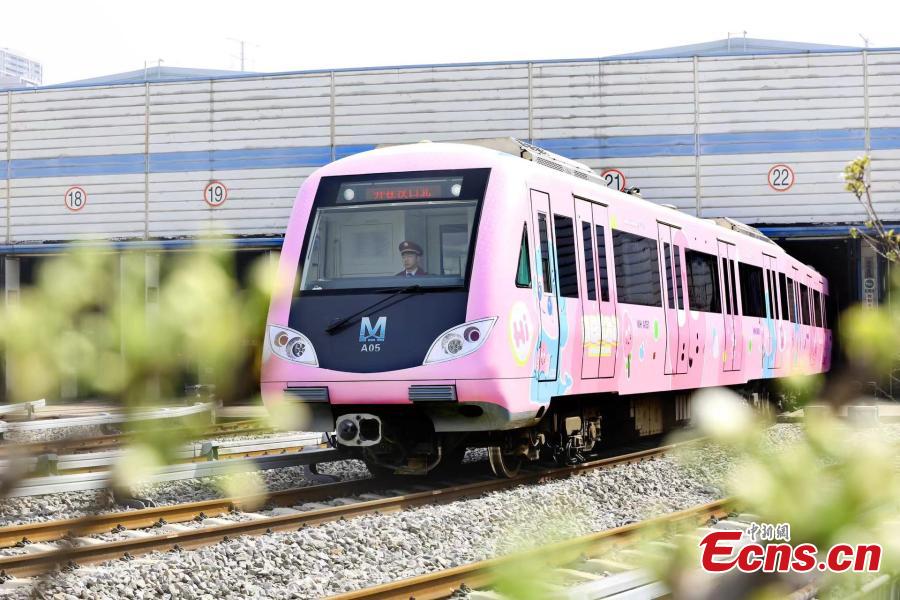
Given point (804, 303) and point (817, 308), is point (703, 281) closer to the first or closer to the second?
point (804, 303)

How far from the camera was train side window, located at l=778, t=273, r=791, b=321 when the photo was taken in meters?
18.1

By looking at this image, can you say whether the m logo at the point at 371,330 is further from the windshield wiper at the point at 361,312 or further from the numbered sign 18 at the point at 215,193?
the numbered sign 18 at the point at 215,193

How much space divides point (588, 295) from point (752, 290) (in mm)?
6508

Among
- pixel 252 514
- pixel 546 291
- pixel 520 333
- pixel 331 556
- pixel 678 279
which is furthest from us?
pixel 678 279

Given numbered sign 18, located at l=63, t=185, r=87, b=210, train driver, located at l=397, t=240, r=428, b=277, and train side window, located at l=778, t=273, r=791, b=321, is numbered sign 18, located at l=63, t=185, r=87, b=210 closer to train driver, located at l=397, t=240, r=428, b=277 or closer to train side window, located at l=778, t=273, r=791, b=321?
train side window, located at l=778, t=273, r=791, b=321

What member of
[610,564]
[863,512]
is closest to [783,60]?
[610,564]

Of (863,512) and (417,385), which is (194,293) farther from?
(417,385)

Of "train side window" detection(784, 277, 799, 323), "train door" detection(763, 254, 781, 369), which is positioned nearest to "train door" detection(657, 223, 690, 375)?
"train door" detection(763, 254, 781, 369)

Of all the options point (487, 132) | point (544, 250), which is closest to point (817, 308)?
point (487, 132)

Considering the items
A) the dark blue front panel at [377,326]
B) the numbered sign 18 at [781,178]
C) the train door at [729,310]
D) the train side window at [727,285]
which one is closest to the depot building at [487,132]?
the numbered sign 18 at [781,178]

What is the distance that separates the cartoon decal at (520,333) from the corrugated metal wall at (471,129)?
50.4 feet

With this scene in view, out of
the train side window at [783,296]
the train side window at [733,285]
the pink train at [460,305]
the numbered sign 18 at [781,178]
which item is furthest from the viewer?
the numbered sign 18 at [781,178]

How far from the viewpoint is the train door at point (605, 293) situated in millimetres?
10602

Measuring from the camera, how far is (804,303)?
2084 cm
